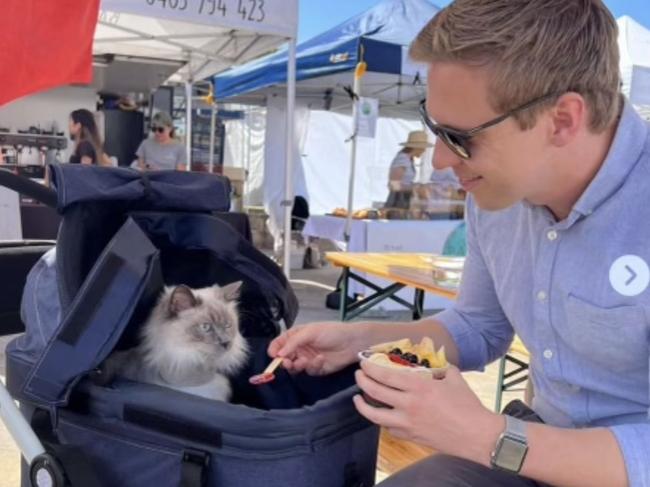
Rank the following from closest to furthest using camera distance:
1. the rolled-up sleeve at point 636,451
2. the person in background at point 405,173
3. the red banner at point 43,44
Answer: the rolled-up sleeve at point 636,451, the red banner at point 43,44, the person in background at point 405,173

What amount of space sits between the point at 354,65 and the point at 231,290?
174 inches

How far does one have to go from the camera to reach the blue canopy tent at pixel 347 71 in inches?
226

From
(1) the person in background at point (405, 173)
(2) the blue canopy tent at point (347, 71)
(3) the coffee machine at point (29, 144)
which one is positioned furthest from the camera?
(3) the coffee machine at point (29, 144)

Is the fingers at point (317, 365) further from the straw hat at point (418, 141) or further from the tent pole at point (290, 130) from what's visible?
the straw hat at point (418, 141)

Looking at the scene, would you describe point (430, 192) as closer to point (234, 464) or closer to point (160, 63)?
point (160, 63)

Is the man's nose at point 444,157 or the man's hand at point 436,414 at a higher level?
the man's nose at point 444,157

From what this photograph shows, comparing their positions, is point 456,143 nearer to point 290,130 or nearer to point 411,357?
point 411,357

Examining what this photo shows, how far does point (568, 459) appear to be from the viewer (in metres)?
0.93

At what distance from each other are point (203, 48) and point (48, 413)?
6081mm

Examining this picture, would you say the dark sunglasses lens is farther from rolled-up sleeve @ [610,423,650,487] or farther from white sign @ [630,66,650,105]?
white sign @ [630,66,650,105]

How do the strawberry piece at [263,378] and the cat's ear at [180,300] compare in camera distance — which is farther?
the cat's ear at [180,300]

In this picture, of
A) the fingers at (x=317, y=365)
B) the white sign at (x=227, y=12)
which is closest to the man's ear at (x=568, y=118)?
the fingers at (x=317, y=365)

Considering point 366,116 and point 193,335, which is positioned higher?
point 366,116

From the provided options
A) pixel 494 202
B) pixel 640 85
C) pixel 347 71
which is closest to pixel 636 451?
pixel 494 202
